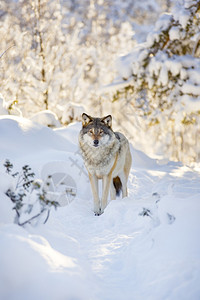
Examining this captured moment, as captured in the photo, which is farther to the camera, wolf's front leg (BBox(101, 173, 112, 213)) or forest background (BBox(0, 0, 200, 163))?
forest background (BBox(0, 0, 200, 163))

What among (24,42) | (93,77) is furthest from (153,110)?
(93,77)

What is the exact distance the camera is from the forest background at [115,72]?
35.7 ft

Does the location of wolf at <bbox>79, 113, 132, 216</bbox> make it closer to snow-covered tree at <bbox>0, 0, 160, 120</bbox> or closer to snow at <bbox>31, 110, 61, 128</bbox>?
snow at <bbox>31, 110, 61, 128</bbox>

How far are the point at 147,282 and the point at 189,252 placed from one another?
396mm

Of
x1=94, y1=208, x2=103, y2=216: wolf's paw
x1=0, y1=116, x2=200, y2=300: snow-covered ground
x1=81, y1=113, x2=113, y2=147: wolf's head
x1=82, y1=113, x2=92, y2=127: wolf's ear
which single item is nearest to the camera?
x1=0, y1=116, x2=200, y2=300: snow-covered ground

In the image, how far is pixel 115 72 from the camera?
12117 mm

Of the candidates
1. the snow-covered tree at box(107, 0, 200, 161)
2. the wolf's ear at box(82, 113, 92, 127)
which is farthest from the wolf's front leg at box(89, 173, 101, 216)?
the snow-covered tree at box(107, 0, 200, 161)

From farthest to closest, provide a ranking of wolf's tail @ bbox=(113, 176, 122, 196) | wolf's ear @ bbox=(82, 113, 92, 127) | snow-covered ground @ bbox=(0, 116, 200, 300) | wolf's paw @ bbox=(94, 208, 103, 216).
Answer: wolf's tail @ bbox=(113, 176, 122, 196), wolf's ear @ bbox=(82, 113, 92, 127), wolf's paw @ bbox=(94, 208, 103, 216), snow-covered ground @ bbox=(0, 116, 200, 300)

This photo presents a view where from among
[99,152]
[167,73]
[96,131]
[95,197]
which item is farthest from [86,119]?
[167,73]

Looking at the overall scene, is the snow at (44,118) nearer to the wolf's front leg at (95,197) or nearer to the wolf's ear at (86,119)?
the wolf's ear at (86,119)

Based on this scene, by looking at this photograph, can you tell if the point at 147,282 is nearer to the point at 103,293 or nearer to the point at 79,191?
the point at 103,293

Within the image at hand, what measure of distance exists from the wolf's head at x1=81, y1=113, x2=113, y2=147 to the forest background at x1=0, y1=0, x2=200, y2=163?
13.7 ft

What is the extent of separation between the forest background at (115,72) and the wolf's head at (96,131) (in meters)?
4.18

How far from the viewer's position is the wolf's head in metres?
4.89
